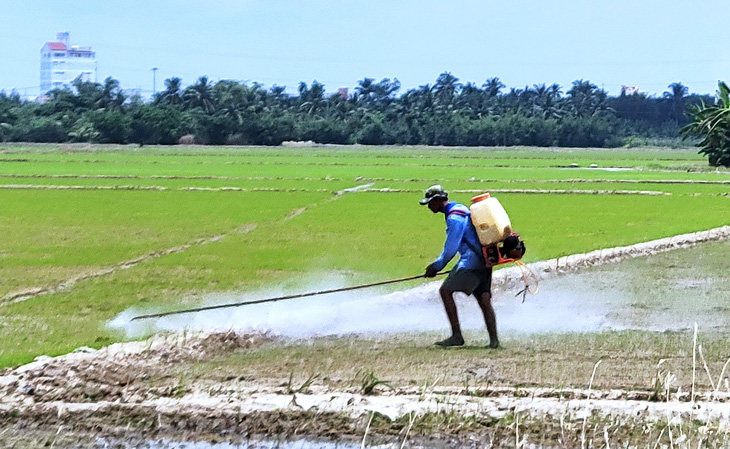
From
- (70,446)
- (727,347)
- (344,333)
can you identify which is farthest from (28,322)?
(727,347)

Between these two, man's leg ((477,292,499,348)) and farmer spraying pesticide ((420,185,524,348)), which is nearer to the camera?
farmer spraying pesticide ((420,185,524,348))

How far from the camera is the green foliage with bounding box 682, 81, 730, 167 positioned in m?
47.2

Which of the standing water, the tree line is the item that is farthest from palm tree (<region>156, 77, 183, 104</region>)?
the standing water

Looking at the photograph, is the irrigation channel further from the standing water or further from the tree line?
the tree line

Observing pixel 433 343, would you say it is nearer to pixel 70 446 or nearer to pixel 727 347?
Answer: pixel 727 347

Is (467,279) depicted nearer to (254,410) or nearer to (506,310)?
(254,410)

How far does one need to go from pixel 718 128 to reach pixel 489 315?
4288 centimetres

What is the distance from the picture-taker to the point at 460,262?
7.26 metres

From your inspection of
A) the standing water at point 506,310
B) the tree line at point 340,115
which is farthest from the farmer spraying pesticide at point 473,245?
the tree line at point 340,115

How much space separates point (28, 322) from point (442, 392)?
413cm

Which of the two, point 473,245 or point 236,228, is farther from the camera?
point 236,228

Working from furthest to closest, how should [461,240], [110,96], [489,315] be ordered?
1. [110,96]
2. [489,315]
3. [461,240]

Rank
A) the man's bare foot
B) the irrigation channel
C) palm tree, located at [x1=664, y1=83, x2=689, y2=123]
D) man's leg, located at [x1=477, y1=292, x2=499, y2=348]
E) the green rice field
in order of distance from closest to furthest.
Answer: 1. the irrigation channel
2. man's leg, located at [x1=477, y1=292, x2=499, y2=348]
3. the man's bare foot
4. the green rice field
5. palm tree, located at [x1=664, y1=83, x2=689, y2=123]

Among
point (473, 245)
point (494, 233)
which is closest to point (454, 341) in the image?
point (473, 245)
